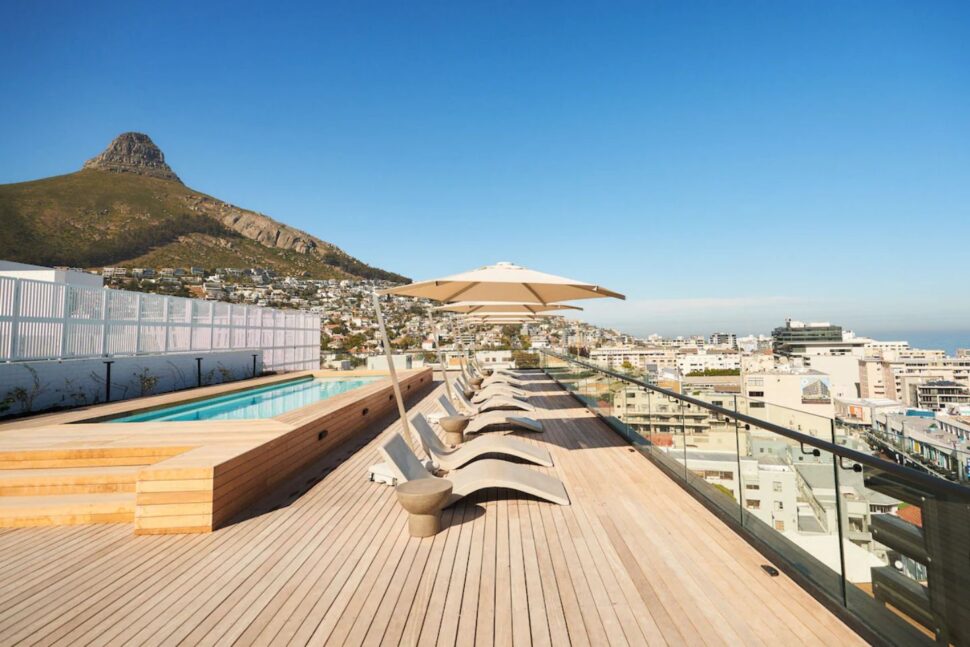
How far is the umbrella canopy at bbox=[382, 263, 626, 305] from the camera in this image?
16.8 feet

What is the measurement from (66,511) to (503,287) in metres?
5.31

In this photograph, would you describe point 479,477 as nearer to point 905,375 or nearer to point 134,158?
point 905,375

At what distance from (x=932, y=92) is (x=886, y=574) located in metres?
31.3

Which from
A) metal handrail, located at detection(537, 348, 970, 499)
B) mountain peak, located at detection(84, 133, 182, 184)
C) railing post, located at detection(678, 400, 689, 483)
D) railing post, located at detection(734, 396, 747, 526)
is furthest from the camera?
mountain peak, located at detection(84, 133, 182, 184)

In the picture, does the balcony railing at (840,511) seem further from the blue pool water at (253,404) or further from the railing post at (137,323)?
the railing post at (137,323)

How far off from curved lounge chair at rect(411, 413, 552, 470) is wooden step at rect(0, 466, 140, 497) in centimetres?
271

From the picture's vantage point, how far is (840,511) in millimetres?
2219

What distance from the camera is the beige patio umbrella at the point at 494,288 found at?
15.5 feet

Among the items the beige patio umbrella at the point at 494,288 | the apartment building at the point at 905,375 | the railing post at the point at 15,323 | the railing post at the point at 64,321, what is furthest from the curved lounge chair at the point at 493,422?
the apartment building at the point at 905,375

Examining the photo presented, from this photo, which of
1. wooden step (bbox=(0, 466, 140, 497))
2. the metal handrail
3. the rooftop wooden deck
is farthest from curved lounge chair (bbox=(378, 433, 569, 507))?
wooden step (bbox=(0, 466, 140, 497))

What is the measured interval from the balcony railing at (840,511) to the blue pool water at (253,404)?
20.2 ft

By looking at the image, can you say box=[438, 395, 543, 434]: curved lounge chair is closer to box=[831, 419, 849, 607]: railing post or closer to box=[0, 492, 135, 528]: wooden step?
box=[0, 492, 135, 528]: wooden step

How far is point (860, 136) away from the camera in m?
25.9

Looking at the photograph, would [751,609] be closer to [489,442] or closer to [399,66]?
[489,442]
